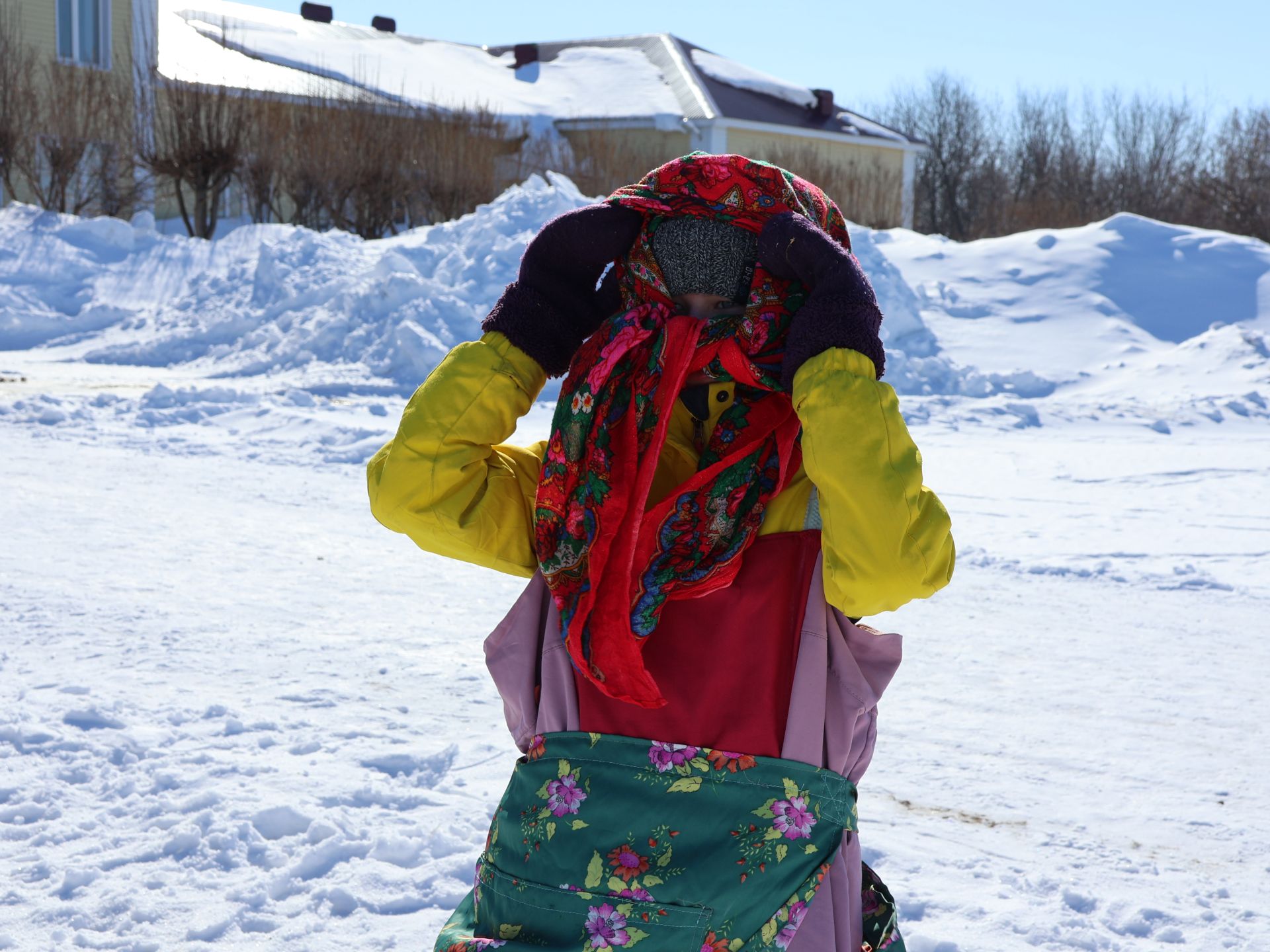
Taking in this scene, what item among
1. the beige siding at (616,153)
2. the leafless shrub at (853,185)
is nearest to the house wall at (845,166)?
the leafless shrub at (853,185)

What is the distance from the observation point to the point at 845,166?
87.3 feet

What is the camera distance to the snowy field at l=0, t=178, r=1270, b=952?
Answer: 106 inches

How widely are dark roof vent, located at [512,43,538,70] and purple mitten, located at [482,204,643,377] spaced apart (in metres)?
29.1

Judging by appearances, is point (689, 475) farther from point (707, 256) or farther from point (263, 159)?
point (263, 159)

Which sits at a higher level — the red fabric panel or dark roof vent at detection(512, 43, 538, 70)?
dark roof vent at detection(512, 43, 538, 70)

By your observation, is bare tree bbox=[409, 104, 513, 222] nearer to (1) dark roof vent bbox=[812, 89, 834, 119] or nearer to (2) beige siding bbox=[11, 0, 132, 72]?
(2) beige siding bbox=[11, 0, 132, 72]

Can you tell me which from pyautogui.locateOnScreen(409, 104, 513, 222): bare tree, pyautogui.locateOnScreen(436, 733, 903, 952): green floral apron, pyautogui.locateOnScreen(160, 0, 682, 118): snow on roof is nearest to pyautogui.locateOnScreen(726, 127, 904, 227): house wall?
pyautogui.locateOnScreen(160, 0, 682, 118): snow on roof

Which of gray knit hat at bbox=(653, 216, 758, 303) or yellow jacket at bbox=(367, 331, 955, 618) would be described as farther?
gray knit hat at bbox=(653, 216, 758, 303)

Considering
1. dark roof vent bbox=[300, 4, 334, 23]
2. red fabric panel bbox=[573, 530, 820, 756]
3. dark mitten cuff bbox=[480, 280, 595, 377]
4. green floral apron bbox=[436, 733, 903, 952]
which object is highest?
dark roof vent bbox=[300, 4, 334, 23]

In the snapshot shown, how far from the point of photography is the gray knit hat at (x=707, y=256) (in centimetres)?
154

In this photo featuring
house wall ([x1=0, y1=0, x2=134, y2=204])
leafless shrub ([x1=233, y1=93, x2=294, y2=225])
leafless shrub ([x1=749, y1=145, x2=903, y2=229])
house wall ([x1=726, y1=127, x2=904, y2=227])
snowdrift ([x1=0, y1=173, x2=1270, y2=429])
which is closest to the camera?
snowdrift ([x1=0, y1=173, x2=1270, y2=429])

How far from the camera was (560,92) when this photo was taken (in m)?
27.0

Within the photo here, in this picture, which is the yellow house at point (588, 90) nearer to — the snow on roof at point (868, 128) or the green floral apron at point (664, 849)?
the snow on roof at point (868, 128)

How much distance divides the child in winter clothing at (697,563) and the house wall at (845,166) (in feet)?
63.1
